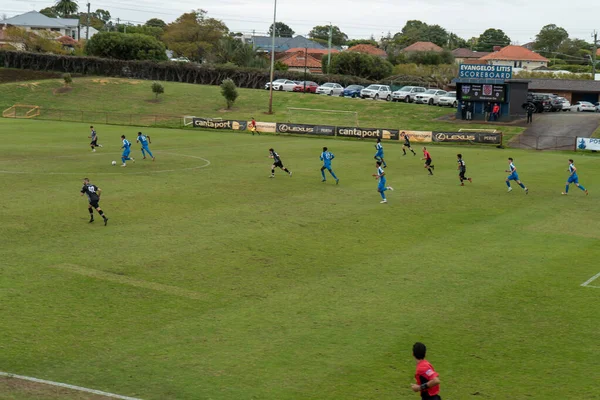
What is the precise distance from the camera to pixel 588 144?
60188mm

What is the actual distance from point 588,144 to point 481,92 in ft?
47.5

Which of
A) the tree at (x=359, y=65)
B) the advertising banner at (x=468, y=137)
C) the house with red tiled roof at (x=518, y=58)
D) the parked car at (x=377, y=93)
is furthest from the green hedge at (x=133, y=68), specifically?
the house with red tiled roof at (x=518, y=58)

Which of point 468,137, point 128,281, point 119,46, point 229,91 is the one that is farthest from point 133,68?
point 128,281

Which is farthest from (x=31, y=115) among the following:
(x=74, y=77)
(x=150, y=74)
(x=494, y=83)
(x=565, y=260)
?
(x=565, y=260)

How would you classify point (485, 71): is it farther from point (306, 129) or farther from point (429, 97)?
point (306, 129)

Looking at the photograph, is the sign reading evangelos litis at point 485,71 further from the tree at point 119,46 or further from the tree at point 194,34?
the tree at point 194,34

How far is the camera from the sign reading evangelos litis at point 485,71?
2729 inches

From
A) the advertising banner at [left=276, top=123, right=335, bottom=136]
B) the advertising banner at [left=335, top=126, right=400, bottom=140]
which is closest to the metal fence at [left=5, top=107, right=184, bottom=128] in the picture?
the advertising banner at [left=276, top=123, right=335, bottom=136]

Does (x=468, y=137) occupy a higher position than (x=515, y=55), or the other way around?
(x=515, y=55)

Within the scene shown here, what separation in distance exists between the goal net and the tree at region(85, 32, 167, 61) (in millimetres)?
45014

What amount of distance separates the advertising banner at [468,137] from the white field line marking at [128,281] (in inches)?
1913

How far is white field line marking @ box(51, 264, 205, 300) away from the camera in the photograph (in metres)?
19.1

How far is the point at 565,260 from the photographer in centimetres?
2366

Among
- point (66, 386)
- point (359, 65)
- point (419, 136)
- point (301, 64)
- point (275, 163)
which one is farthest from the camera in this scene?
point (301, 64)
